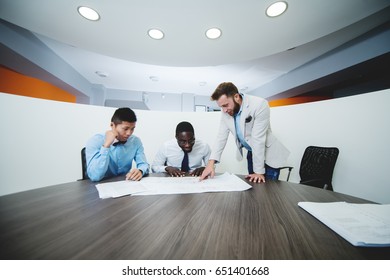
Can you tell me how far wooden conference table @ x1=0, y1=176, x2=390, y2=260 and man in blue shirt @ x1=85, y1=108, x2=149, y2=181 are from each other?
15.0 inches

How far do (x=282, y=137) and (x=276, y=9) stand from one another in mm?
1742

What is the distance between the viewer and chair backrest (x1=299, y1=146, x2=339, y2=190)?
1585 millimetres

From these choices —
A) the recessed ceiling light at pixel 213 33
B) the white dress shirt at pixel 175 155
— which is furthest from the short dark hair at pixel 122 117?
the recessed ceiling light at pixel 213 33

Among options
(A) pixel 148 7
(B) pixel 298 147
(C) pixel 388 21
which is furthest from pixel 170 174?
(C) pixel 388 21

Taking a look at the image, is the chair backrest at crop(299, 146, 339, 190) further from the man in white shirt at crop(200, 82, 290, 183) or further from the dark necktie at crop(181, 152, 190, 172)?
the dark necktie at crop(181, 152, 190, 172)

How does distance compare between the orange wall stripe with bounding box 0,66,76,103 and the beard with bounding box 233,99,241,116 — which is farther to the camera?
the orange wall stripe with bounding box 0,66,76,103

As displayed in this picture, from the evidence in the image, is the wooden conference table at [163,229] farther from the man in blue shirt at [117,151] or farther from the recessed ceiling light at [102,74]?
the recessed ceiling light at [102,74]

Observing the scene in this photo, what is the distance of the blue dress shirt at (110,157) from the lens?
3.57 ft

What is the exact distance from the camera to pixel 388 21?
258cm

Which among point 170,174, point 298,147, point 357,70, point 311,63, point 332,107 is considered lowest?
point 170,174

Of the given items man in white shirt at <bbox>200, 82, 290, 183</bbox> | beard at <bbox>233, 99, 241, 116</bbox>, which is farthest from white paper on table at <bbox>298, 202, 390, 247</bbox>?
beard at <bbox>233, 99, 241, 116</bbox>

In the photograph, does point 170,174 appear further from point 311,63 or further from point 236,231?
point 311,63

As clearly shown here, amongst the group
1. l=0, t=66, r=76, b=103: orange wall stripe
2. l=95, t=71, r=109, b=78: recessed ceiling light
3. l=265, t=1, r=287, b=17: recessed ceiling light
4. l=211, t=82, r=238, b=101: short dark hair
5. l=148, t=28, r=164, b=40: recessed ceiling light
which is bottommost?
l=211, t=82, r=238, b=101: short dark hair
